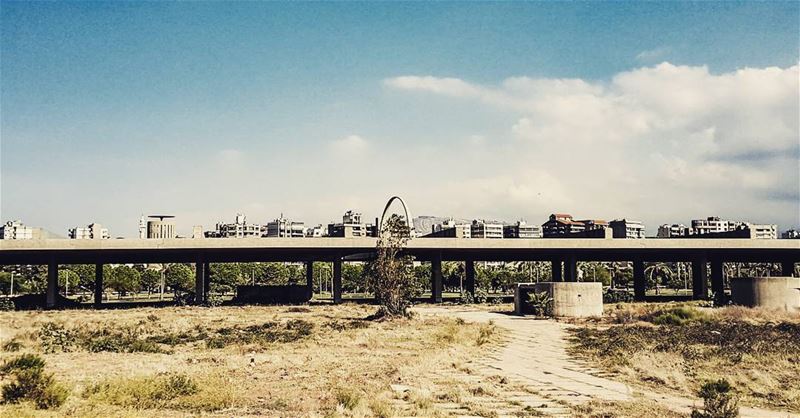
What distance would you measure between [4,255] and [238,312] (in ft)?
90.4

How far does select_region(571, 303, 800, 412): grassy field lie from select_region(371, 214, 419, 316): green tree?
531 inches

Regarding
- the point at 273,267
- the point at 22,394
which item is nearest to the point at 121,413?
the point at 22,394

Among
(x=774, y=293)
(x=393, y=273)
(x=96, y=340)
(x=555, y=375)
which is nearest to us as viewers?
(x=555, y=375)

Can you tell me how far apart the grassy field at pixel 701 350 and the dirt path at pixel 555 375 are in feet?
3.45

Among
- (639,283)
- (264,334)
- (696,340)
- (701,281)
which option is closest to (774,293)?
(696,340)

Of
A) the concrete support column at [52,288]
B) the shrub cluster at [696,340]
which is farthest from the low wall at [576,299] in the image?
the concrete support column at [52,288]

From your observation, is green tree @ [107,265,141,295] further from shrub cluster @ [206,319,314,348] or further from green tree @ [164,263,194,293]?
shrub cluster @ [206,319,314,348]

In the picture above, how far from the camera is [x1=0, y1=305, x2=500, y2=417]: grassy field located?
18797 mm

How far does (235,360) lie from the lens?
27797mm

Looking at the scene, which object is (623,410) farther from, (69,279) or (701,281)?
A: (69,279)

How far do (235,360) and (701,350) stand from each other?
22.4 meters

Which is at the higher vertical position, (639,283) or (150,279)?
(150,279)

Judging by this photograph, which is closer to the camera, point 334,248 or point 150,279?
point 334,248

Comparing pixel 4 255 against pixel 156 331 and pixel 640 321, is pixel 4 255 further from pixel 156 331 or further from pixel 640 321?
pixel 640 321
